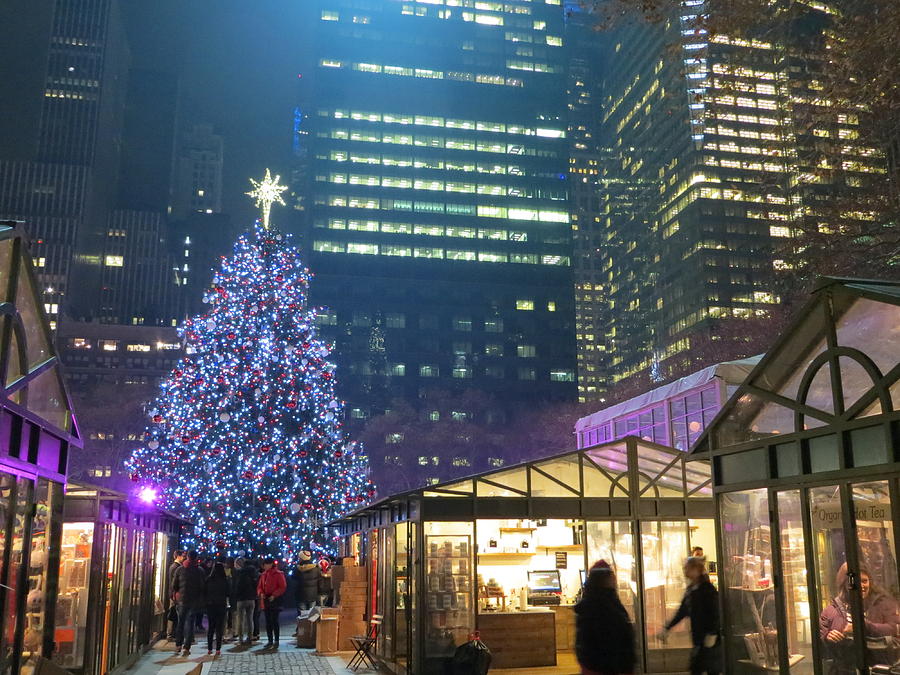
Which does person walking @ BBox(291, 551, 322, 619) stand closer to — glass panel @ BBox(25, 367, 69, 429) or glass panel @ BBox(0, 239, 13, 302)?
glass panel @ BBox(25, 367, 69, 429)

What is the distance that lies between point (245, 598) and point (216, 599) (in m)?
1.84

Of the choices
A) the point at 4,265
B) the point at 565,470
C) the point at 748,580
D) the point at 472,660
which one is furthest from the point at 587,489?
the point at 4,265

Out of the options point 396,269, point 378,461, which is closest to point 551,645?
point 378,461

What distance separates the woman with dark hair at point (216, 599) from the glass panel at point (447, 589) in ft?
15.0

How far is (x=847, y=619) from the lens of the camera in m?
6.77

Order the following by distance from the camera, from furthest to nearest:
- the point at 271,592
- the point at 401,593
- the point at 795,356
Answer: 1. the point at 271,592
2. the point at 401,593
3. the point at 795,356

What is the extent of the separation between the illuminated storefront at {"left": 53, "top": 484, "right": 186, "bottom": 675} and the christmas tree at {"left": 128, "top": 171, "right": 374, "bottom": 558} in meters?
7.45

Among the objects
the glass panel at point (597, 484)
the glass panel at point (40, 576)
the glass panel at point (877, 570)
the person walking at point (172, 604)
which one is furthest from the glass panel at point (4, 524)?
the person walking at point (172, 604)

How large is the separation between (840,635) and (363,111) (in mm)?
113771

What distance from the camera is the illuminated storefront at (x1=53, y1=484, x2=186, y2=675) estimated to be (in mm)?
9750

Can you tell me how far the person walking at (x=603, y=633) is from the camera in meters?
5.77

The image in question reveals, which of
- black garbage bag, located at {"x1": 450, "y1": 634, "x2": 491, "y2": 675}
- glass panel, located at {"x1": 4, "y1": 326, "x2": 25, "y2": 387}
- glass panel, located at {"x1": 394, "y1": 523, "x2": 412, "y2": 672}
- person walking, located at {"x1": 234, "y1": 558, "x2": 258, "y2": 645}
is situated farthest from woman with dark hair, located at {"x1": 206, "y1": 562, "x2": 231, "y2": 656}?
glass panel, located at {"x1": 4, "y1": 326, "x2": 25, "y2": 387}

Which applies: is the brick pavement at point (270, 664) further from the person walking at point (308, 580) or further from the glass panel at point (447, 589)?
the person walking at point (308, 580)

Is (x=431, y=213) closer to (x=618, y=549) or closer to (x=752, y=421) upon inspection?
(x=618, y=549)
